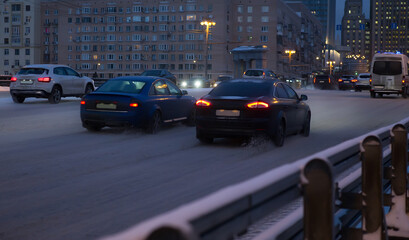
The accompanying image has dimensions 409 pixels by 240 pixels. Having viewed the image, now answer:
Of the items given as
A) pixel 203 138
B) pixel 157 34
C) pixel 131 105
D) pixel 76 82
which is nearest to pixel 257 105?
pixel 203 138

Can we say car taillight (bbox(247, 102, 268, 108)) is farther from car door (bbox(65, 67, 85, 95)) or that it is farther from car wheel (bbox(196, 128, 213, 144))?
car door (bbox(65, 67, 85, 95))

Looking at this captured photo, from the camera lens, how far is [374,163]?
445 cm

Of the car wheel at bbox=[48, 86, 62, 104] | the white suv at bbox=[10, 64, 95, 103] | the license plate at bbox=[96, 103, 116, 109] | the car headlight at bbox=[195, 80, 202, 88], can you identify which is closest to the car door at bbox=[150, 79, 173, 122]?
the license plate at bbox=[96, 103, 116, 109]

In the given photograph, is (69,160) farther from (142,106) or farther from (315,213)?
(315,213)

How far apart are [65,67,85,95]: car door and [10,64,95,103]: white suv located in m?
0.07

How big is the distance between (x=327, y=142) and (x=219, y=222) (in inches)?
420

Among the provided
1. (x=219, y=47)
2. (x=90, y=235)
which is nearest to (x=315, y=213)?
(x=90, y=235)

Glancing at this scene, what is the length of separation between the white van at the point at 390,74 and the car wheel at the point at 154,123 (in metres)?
26.9

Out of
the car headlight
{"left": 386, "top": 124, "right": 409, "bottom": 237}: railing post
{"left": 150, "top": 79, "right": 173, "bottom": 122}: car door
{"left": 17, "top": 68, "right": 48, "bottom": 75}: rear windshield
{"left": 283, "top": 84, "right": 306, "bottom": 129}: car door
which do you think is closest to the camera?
{"left": 386, "top": 124, "right": 409, "bottom": 237}: railing post

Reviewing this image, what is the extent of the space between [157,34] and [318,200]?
418ft

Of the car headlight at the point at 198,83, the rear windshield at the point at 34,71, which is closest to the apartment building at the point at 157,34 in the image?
the car headlight at the point at 198,83

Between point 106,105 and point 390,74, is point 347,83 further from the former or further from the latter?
point 106,105

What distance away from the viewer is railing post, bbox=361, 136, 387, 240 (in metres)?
4.41

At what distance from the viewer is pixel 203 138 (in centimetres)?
1203
